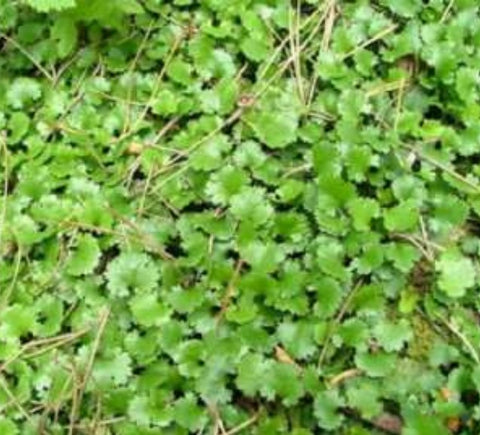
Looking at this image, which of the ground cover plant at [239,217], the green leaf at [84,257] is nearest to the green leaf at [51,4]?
the ground cover plant at [239,217]

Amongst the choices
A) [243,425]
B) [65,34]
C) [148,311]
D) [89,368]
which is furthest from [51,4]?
[243,425]

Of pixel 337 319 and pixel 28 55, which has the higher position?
pixel 28 55

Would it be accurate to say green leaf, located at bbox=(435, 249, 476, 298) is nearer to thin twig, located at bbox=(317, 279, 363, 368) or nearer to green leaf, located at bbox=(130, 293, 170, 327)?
thin twig, located at bbox=(317, 279, 363, 368)

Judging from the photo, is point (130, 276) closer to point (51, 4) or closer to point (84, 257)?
point (84, 257)

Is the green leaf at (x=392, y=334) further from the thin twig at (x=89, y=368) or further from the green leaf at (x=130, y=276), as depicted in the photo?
the thin twig at (x=89, y=368)

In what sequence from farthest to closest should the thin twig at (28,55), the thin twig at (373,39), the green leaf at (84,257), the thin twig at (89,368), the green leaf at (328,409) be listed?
the thin twig at (28,55)
the thin twig at (373,39)
the green leaf at (84,257)
the thin twig at (89,368)
the green leaf at (328,409)

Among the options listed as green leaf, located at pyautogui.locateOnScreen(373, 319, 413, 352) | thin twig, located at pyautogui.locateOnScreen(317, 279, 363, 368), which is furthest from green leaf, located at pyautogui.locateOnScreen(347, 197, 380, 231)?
green leaf, located at pyautogui.locateOnScreen(373, 319, 413, 352)

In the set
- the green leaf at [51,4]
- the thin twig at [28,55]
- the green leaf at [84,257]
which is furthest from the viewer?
the thin twig at [28,55]

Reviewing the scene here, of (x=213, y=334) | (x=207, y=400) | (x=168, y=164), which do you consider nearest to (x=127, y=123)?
(x=168, y=164)
